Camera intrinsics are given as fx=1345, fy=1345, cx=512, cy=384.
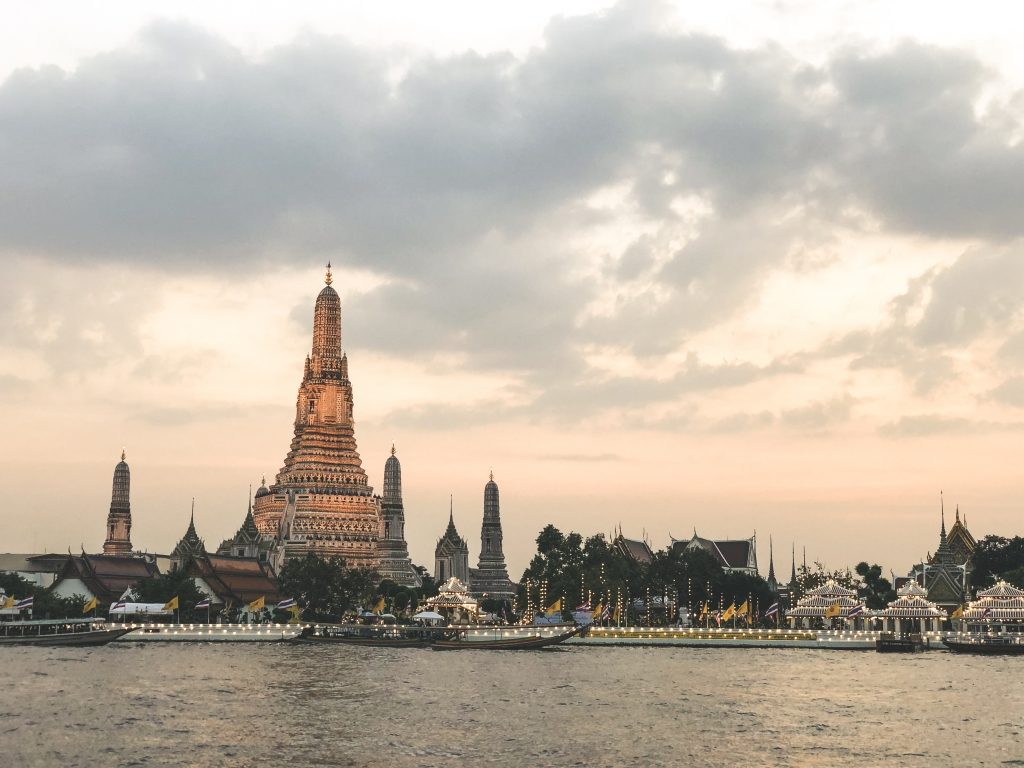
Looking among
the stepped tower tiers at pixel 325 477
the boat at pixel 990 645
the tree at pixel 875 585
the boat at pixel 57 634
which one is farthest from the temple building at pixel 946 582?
the boat at pixel 57 634

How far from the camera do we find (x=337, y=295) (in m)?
178

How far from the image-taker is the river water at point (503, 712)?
49.9 meters

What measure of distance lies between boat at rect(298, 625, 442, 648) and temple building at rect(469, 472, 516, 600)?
54851 mm

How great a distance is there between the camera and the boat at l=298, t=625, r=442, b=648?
4291 inches

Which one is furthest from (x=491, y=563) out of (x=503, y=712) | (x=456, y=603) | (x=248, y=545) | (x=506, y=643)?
(x=503, y=712)

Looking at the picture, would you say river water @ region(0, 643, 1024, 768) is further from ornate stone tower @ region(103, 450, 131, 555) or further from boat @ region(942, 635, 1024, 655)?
ornate stone tower @ region(103, 450, 131, 555)

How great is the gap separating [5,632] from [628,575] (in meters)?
57.0

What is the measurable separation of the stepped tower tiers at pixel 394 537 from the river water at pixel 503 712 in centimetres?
7392

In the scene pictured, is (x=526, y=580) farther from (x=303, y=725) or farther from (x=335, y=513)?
(x=303, y=725)

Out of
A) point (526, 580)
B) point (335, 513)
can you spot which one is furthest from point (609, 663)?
point (335, 513)

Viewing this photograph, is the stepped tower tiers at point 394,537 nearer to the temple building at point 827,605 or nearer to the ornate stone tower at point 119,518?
the ornate stone tower at point 119,518

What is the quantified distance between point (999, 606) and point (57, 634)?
7926cm

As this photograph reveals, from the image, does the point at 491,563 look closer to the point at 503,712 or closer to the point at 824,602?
the point at 824,602

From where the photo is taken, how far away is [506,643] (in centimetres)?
10944
